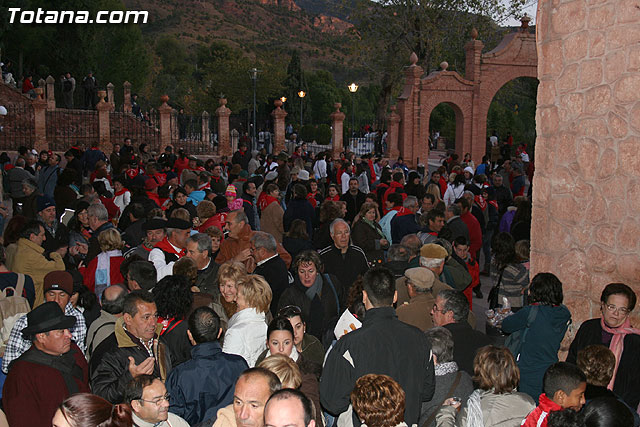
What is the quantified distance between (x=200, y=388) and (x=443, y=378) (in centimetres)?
158

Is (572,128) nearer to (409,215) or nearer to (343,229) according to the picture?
(343,229)

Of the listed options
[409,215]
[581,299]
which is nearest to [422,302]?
[581,299]

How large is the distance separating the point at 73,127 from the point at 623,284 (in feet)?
101

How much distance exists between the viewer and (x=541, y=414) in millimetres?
4219

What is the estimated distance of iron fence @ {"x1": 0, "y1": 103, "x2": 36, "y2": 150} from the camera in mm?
30422

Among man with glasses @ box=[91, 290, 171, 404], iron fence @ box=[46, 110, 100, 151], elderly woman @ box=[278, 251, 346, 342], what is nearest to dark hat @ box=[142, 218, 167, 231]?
elderly woman @ box=[278, 251, 346, 342]

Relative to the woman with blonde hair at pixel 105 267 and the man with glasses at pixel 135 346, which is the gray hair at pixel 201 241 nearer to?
the woman with blonde hair at pixel 105 267

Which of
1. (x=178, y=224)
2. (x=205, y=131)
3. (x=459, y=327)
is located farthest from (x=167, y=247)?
(x=205, y=131)

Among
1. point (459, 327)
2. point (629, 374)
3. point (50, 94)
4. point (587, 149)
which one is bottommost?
point (629, 374)

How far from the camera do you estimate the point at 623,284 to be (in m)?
5.39

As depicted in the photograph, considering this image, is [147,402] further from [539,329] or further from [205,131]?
[205,131]

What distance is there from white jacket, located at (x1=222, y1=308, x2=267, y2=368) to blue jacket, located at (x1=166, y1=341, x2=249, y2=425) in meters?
0.66

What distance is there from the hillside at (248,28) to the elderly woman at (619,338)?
9493cm

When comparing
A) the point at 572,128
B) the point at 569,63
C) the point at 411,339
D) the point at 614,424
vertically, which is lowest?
the point at 614,424
